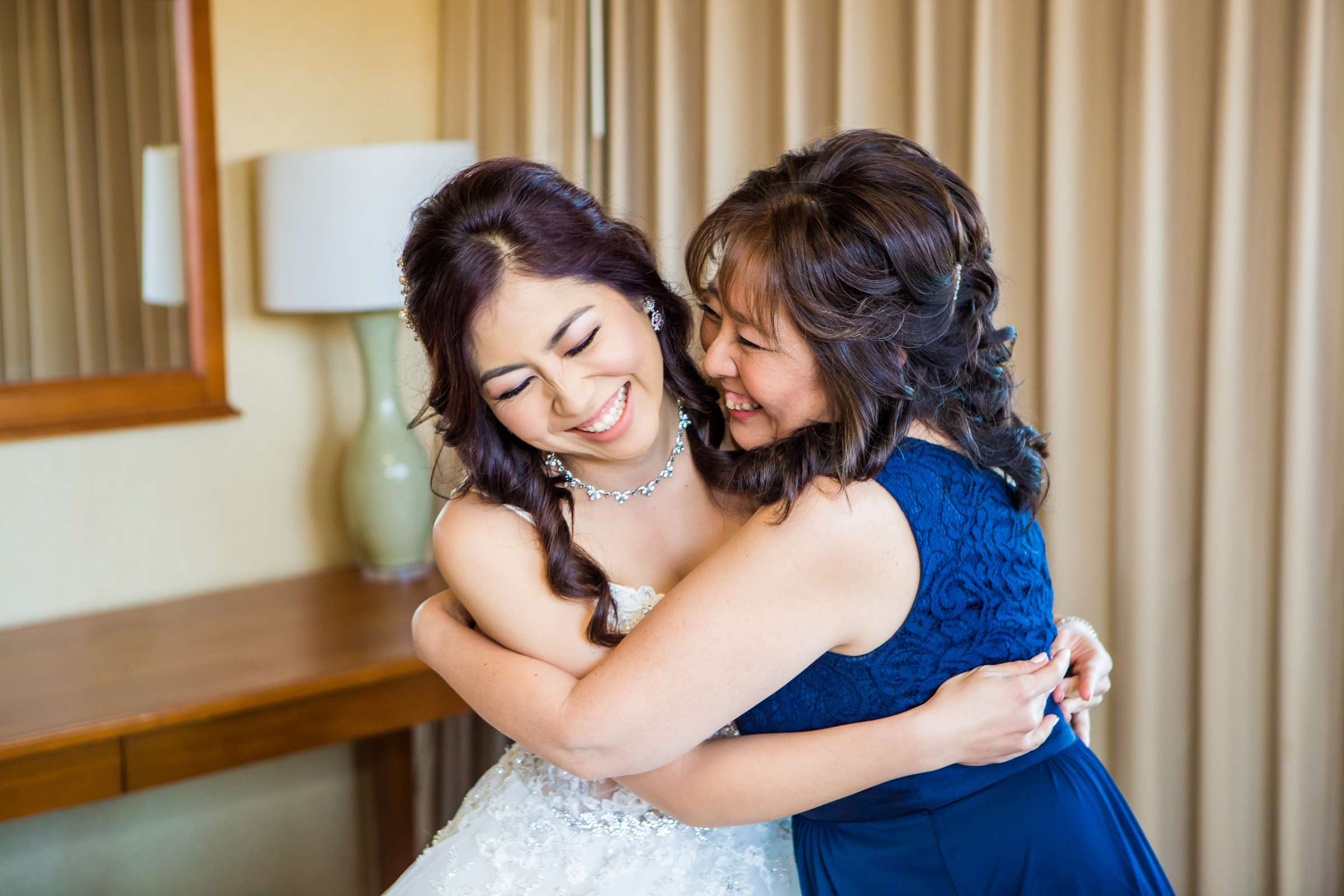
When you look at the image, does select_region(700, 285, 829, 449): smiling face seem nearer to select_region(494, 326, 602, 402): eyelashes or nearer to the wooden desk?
select_region(494, 326, 602, 402): eyelashes

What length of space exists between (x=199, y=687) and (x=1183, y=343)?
1.95 m

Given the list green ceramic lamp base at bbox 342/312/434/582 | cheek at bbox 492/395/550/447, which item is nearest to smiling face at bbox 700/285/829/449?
cheek at bbox 492/395/550/447

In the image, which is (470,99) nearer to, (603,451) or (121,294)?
(121,294)

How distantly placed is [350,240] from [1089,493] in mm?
1681

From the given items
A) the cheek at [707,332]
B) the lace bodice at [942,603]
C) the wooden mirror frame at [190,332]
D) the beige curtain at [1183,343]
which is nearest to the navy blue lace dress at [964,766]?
the lace bodice at [942,603]

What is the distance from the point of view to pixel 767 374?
133 centimetres

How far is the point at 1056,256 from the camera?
217 centimetres

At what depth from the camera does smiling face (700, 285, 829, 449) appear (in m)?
1.30

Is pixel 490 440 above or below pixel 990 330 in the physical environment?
below

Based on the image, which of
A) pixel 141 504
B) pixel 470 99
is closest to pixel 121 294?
pixel 141 504

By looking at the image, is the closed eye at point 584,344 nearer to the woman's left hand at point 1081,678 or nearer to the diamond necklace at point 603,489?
the diamond necklace at point 603,489

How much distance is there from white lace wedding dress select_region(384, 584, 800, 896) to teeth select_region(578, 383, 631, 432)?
0.75 feet

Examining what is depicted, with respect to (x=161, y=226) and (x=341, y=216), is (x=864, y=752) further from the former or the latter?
(x=161, y=226)

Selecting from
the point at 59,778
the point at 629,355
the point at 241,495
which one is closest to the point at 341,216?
the point at 241,495
